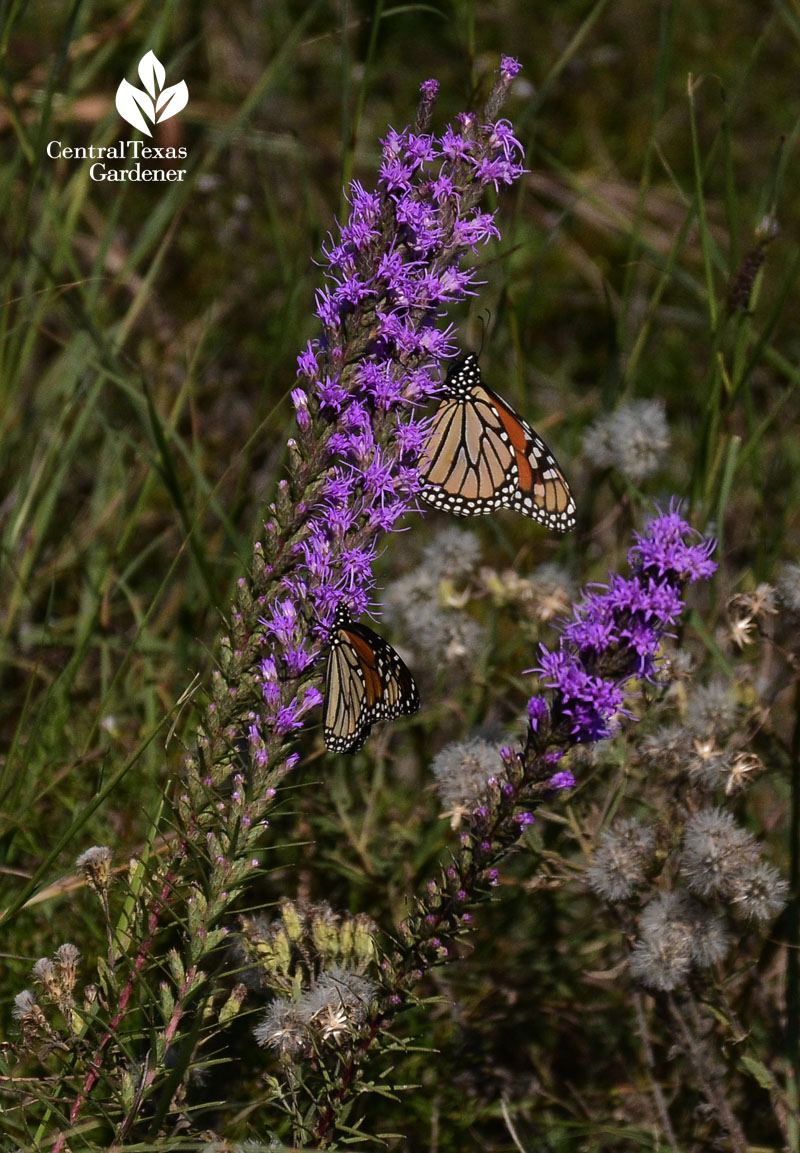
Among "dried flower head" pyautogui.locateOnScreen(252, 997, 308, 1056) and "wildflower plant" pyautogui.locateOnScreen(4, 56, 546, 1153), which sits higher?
Answer: "wildflower plant" pyautogui.locateOnScreen(4, 56, 546, 1153)

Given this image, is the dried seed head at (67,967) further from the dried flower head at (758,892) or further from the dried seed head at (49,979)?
the dried flower head at (758,892)

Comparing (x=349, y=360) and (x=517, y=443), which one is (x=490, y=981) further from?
(x=349, y=360)

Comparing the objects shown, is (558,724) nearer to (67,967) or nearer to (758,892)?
(758,892)

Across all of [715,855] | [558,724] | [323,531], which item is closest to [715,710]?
[715,855]

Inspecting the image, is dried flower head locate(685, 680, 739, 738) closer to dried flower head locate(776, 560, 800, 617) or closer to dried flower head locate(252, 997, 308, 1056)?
dried flower head locate(776, 560, 800, 617)

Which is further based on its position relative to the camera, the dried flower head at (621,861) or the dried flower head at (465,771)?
the dried flower head at (465,771)

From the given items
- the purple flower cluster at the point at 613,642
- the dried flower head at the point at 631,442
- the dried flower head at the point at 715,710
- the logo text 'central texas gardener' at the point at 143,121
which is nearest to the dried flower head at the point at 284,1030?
the purple flower cluster at the point at 613,642

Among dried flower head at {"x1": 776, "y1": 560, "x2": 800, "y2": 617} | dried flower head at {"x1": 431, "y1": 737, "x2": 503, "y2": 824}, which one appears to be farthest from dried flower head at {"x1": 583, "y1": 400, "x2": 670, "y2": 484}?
dried flower head at {"x1": 431, "y1": 737, "x2": 503, "y2": 824}
